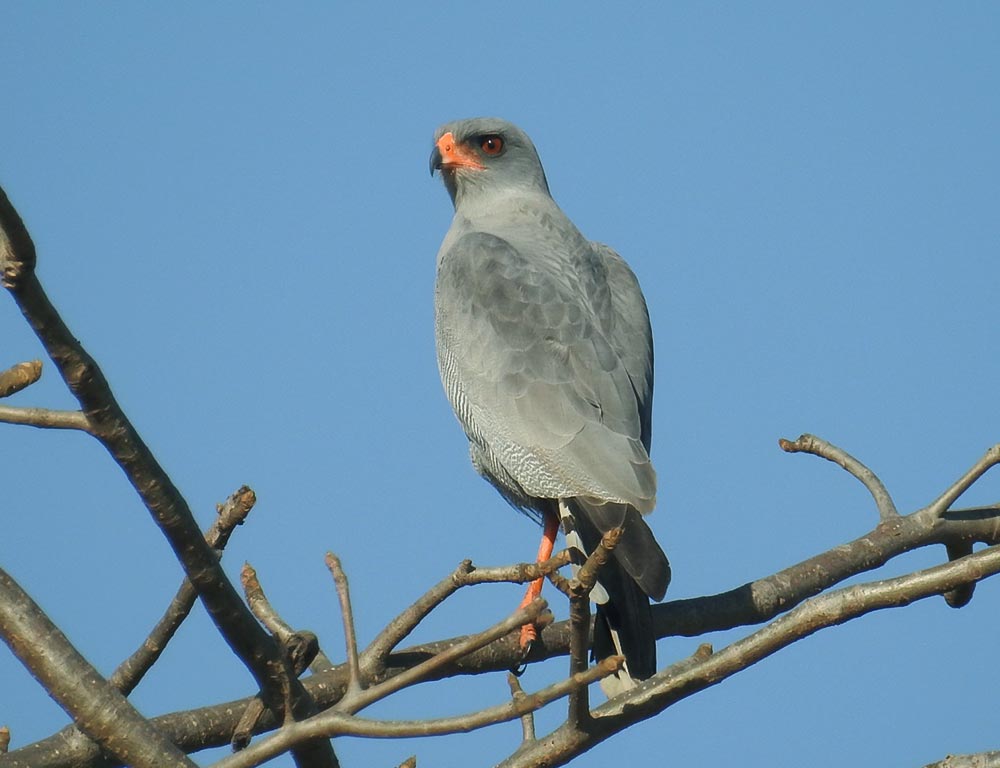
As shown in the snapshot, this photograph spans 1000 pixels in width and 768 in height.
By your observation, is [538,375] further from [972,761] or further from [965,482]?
[972,761]

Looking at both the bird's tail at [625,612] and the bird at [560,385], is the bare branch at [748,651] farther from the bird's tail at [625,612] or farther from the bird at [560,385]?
the bird's tail at [625,612]

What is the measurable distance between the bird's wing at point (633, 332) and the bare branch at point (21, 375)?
3701 millimetres

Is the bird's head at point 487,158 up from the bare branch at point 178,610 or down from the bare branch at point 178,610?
up

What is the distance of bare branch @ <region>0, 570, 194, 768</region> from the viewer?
3.21 m

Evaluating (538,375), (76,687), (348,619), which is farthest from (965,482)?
(76,687)

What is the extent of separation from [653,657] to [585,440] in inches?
43.6

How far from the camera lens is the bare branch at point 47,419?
10.8 feet

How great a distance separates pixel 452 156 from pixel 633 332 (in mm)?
2008

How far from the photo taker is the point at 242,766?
9.61 feet

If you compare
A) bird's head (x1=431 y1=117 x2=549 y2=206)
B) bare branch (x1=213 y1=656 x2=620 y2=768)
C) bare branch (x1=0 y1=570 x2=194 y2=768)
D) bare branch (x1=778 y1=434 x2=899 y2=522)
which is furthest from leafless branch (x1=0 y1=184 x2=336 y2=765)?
bird's head (x1=431 y1=117 x2=549 y2=206)

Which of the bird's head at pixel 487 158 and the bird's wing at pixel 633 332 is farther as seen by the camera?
the bird's head at pixel 487 158

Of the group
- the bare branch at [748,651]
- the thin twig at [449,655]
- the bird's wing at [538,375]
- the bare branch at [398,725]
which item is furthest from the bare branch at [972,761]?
the bird's wing at [538,375]

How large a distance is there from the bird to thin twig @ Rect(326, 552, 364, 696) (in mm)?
1617

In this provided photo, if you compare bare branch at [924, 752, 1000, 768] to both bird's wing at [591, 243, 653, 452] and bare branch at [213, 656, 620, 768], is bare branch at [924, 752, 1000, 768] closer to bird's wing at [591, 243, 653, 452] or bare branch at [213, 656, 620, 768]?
bare branch at [213, 656, 620, 768]
